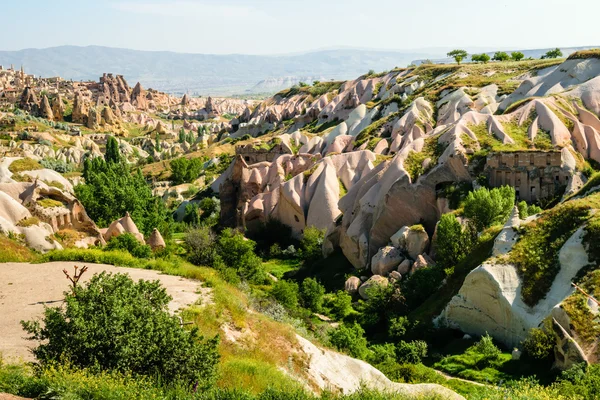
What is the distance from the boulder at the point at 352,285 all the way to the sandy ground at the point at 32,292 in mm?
12654

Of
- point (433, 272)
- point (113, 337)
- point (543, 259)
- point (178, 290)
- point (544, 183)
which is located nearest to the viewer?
point (113, 337)

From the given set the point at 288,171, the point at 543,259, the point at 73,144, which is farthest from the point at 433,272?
the point at 73,144

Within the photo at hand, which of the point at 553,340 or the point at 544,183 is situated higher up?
the point at 544,183

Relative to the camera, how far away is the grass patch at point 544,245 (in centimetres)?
2050

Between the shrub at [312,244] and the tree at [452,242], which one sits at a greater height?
the tree at [452,242]

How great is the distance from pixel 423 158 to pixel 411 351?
49.9ft

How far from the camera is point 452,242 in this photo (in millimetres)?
26953

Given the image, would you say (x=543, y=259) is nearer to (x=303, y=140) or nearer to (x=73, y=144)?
(x=303, y=140)

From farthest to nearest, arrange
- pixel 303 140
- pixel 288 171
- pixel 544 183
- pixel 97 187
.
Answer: pixel 303 140 → pixel 288 171 → pixel 97 187 → pixel 544 183

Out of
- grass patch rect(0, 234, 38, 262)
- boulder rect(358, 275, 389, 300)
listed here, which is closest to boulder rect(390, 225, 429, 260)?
boulder rect(358, 275, 389, 300)

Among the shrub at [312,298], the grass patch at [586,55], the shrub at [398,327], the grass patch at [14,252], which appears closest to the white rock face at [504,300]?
the shrub at [398,327]

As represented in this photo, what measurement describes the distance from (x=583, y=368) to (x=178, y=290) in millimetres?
11906

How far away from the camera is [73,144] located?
4166 inches

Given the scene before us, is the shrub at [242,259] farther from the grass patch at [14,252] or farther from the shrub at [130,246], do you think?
the grass patch at [14,252]
